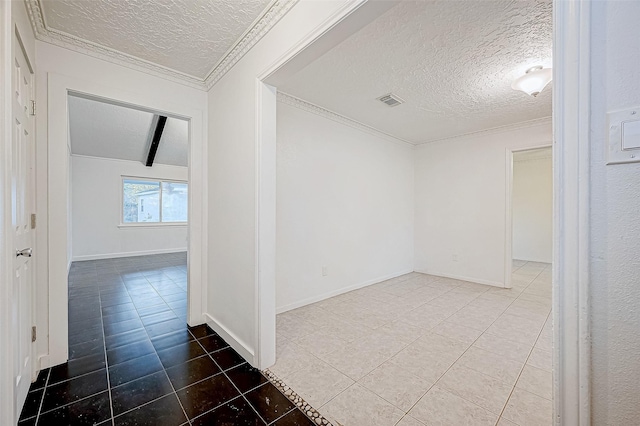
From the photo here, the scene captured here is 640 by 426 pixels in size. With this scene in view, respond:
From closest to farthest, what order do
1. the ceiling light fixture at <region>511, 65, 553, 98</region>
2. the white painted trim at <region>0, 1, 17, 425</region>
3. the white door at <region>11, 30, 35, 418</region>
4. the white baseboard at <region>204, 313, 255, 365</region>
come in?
the white painted trim at <region>0, 1, 17, 425</region> → the white door at <region>11, 30, 35, 418</region> → the white baseboard at <region>204, 313, 255, 365</region> → the ceiling light fixture at <region>511, 65, 553, 98</region>

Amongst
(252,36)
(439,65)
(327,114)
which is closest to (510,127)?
(439,65)

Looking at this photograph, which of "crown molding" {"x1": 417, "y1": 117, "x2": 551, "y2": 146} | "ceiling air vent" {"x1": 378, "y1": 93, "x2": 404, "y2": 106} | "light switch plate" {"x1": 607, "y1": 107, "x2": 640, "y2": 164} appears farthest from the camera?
"crown molding" {"x1": 417, "y1": 117, "x2": 551, "y2": 146}

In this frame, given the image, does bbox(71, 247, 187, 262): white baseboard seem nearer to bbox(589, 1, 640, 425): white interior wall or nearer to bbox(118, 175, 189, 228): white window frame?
bbox(118, 175, 189, 228): white window frame

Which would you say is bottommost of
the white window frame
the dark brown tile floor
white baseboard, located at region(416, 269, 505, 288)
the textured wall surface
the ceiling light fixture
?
the dark brown tile floor

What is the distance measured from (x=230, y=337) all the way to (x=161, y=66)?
2.57 metres

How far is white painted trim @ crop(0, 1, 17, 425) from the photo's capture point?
3.67ft

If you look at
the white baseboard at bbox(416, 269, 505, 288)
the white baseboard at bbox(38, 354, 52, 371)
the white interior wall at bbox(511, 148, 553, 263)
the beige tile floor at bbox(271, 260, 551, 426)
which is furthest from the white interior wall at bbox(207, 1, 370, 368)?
the white interior wall at bbox(511, 148, 553, 263)

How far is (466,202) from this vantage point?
175 inches

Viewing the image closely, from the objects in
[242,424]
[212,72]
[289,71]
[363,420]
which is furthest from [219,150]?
[363,420]

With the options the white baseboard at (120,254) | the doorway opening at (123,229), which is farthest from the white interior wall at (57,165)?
the white baseboard at (120,254)

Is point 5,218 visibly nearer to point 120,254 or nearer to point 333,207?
point 333,207

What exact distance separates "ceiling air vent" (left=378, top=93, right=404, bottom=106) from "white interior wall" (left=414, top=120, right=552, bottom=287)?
198 cm

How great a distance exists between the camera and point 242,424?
4.75 ft

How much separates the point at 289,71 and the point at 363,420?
7.37 feet
